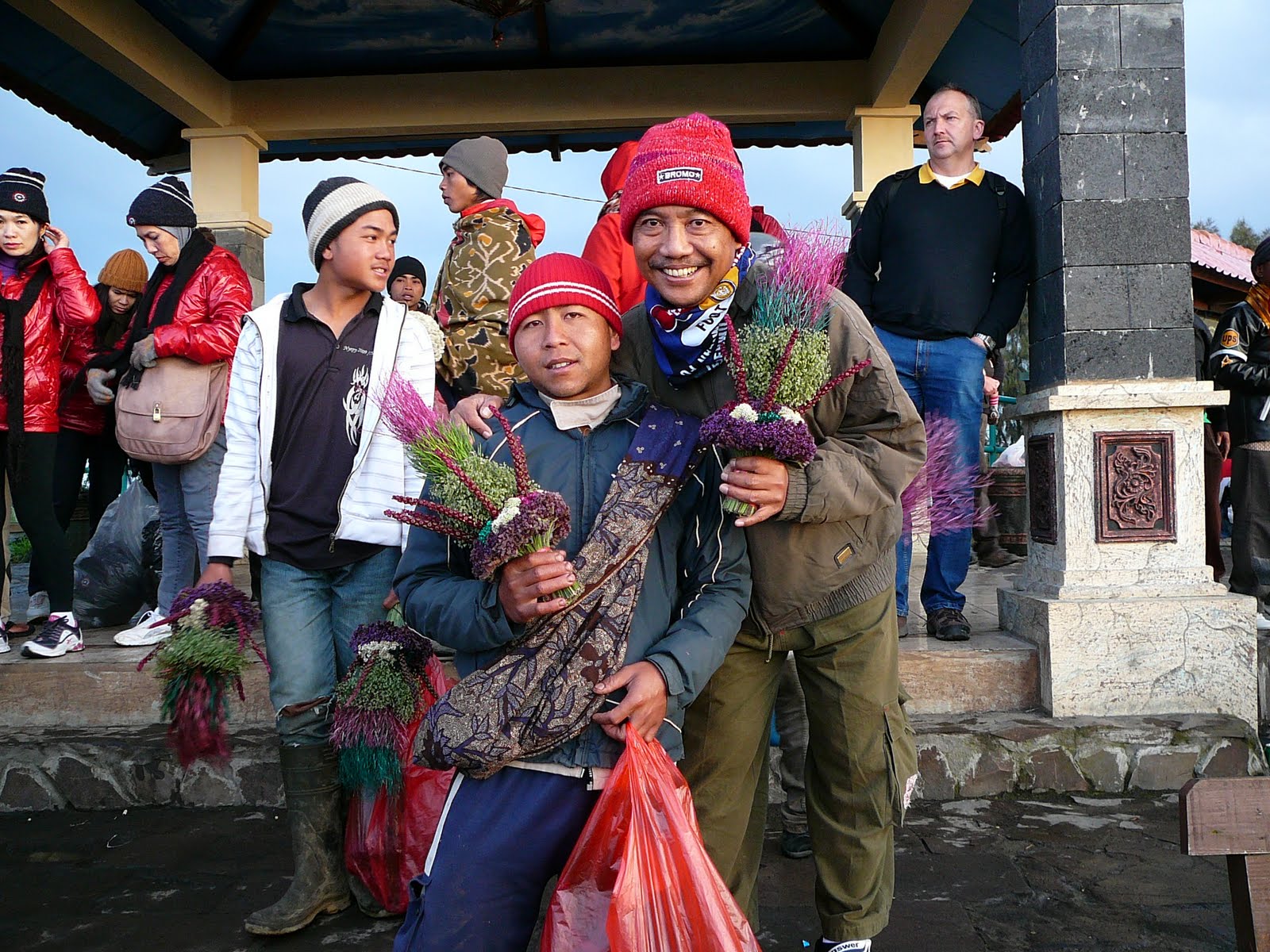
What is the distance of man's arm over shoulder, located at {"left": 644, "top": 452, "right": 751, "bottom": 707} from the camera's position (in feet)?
6.50

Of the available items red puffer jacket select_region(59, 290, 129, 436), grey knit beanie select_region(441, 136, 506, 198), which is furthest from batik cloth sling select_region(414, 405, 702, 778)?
red puffer jacket select_region(59, 290, 129, 436)

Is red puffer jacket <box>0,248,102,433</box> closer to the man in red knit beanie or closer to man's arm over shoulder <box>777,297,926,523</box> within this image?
the man in red knit beanie

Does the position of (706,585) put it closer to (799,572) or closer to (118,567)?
(799,572)

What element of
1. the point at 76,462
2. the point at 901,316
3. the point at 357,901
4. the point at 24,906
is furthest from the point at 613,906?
the point at 76,462

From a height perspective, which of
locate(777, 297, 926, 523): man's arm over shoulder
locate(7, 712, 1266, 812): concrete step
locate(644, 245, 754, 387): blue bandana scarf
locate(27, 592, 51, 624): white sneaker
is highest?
locate(644, 245, 754, 387): blue bandana scarf

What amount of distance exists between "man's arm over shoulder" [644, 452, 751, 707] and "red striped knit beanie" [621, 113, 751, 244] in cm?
54

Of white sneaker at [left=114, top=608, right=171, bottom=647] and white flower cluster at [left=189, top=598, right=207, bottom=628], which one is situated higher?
white flower cluster at [left=189, top=598, right=207, bottom=628]

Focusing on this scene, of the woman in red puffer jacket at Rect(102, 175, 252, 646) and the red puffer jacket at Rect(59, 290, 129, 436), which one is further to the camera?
the red puffer jacket at Rect(59, 290, 129, 436)

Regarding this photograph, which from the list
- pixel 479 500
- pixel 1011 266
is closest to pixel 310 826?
pixel 479 500

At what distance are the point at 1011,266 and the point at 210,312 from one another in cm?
336

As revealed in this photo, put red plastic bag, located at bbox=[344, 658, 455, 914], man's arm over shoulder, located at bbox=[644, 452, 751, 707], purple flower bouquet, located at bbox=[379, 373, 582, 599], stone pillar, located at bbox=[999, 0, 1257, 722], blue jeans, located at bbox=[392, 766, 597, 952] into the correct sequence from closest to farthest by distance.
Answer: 1. purple flower bouquet, located at bbox=[379, 373, 582, 599]
2. blue jeans, located at bbox=[392, 766, 597, 952]
3. man's arm over shoulder, located at bbox=[644, 452, 751, 707]
4. red plastic bag, located at bbox=[344, 658, 455, 914]
5. stone pillar, located at bbox=[999, 0, 1257, 722]

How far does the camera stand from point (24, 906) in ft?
10.3

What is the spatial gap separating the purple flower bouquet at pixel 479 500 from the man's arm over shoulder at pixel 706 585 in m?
0.26

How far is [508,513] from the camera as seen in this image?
1.78 metres
